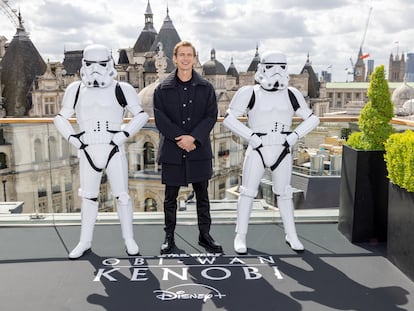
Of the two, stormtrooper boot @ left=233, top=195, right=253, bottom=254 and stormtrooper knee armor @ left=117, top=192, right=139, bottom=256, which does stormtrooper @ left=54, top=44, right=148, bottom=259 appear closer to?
stormtrooper knee armor @ left=117, top=192, right=139, bottom=256

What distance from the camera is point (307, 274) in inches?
148

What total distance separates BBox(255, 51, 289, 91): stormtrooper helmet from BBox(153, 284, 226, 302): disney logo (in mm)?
1787

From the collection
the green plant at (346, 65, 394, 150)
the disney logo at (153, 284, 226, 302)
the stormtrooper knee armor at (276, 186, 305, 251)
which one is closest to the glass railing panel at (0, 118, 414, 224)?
the stormtrooper knee armor at (276, 186, 305, 251)

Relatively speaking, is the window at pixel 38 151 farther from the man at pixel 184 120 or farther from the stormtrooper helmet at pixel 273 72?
the stormtrooper helmet at pixel 273 72

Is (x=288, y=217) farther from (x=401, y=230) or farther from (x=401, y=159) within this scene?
(x=401, y=159)

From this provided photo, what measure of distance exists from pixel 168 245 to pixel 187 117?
1.17 meters

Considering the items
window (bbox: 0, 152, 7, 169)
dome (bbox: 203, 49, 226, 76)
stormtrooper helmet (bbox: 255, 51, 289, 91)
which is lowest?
window (bbox: 0, 152, 7, 169)

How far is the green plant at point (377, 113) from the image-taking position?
14.1 feet

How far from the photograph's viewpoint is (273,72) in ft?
13.3

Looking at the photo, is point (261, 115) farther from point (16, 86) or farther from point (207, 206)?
point (16, 86)

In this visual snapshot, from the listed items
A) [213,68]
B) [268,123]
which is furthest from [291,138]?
[213,68]

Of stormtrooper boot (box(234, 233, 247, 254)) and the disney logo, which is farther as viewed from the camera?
stormtrooper boot (box(234, 233, 247, 254))

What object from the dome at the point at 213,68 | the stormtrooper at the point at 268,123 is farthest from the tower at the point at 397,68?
the stormtrooper at the point at 268,123

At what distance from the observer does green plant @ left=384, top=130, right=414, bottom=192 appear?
11.7 feet
